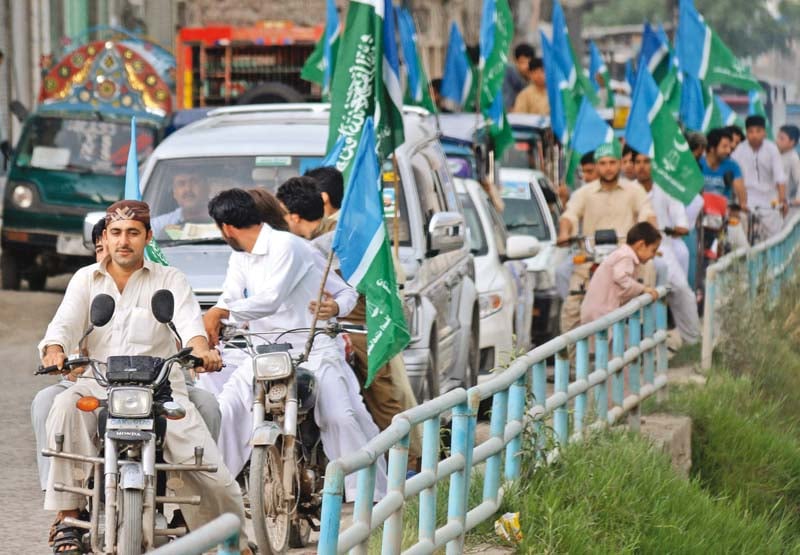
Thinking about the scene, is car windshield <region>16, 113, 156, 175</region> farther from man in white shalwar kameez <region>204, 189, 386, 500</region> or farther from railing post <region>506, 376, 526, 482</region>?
railing post <region>506, 376, 526, 482</region>

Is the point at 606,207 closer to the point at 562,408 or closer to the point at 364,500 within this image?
the point at 562,408

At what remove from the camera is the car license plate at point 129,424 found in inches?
253

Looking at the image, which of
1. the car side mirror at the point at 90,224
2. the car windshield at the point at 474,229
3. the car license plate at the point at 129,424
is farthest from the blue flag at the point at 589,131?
the car license plate at the point at 129,424

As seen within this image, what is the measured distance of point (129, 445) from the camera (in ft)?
21.3

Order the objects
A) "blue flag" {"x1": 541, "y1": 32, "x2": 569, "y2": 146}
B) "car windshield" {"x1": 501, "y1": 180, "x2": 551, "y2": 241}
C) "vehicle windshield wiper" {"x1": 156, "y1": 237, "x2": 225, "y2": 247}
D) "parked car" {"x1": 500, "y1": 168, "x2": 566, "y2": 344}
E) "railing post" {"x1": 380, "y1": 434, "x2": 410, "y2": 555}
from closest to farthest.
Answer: "railing post" {"x1": 380, "y1": 434, "x2": 410, "y2": 555} → "vehicle windshield wiper" {"x1": 156, "y1": 237, "x2": 225, "y2": 247} → "parked car" {"x1": 500, "y1": 168, "x2": 566, "y2": 344} → "car windshield" {"x1": 501, "y1": 180, "x2": 551, "y2": 241} → "blue flag" {"x1": 541, "y1": 32, "x2": 569, "y2": 146}

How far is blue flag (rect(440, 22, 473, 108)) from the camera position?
2234cm

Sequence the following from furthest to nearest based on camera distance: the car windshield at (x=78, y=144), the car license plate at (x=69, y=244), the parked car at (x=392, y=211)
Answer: the car windshield at (x=78, y=144)
the car license plate at (x=69, y=244)
the parked car at (x=392, y=211)

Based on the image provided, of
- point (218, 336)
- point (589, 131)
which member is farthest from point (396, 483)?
point (589, 131)

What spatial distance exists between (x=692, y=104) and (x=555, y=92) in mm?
1930

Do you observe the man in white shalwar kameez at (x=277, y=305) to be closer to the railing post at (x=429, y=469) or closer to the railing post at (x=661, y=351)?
the railing post at (x=429, y=469)

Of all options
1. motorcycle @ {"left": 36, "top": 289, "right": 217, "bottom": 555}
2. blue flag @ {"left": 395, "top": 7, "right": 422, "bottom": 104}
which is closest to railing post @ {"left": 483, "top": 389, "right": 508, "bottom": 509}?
motorcycle @ {"left": 36, "top": 289, "right": 217, "bottom": 555}

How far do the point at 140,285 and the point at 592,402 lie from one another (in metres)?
3.35

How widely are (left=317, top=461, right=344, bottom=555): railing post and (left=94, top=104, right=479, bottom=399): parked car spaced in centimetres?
426

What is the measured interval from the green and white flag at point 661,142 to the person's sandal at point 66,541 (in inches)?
373
